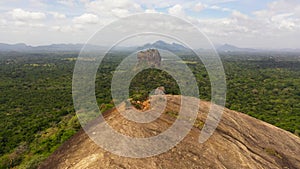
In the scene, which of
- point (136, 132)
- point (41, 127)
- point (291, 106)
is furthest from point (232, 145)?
point (291, 106)

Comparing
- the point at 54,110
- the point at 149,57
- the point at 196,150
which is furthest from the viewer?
the point at 149,57

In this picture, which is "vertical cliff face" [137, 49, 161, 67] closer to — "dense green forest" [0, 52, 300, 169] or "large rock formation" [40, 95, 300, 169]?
"dense green forest" [0, 52, 300, 169]

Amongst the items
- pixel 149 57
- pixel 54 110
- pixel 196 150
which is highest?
pixel 196 150

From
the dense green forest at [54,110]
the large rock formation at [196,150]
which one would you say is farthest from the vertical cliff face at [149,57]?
the large rock formation at [196,150]

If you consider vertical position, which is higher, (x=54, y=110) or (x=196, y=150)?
(x=196, y=150)

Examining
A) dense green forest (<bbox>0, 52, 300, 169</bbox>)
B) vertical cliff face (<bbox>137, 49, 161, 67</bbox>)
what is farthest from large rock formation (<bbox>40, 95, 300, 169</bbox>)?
vertical cliff face (<bbox>137, 49, 161, 67</bbox>)

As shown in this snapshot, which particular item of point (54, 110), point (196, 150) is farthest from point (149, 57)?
point (196, 150)

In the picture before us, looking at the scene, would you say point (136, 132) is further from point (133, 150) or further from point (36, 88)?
point (36, 88)

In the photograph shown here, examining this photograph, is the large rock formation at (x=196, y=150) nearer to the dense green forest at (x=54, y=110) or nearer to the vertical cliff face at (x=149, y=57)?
the dense green forest at (x=54, y=110)

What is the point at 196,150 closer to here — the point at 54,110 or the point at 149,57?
the point at 54,110
